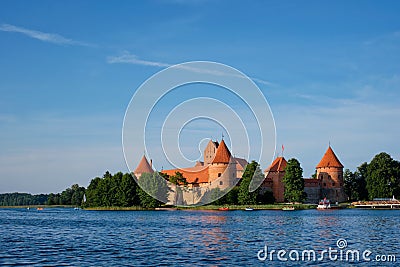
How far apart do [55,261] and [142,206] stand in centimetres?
5595

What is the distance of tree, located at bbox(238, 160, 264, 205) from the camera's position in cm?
7125

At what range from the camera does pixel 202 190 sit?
85.6m

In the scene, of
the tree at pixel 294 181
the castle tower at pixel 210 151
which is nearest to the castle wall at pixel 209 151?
the castle tower at pixel 210 151

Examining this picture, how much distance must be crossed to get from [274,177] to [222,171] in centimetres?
950

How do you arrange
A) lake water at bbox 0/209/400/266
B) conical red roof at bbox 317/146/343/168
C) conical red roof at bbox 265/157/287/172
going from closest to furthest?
lake water at bbox 0/209/400/266 < conical red roof at bbox 265/157/287/172 < conical red roof at bbox 317/146/343/168

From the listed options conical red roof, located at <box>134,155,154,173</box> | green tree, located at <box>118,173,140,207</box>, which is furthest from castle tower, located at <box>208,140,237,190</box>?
conical red roof, located at <box>134,155,154,173</box>

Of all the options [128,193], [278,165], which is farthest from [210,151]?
[128,193]

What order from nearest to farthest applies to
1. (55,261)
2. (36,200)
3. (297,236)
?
(55,261) < (297,236) < (36,200)

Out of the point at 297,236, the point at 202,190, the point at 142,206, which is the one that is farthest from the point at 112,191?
the point at 297,236

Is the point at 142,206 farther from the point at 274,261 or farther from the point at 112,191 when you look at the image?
the point at 274,261

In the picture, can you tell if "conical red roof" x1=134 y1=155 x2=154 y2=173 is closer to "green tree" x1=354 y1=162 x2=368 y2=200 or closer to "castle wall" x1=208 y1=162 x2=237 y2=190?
"castle wall" x1=208 y1=162 x2=237 y2=190

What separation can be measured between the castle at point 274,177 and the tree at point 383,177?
572cm

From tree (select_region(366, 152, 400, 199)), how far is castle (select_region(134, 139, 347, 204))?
572cm

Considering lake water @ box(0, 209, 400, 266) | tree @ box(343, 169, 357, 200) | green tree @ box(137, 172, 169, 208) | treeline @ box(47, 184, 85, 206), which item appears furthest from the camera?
treeline @ box(47, 184, 85, 206)
